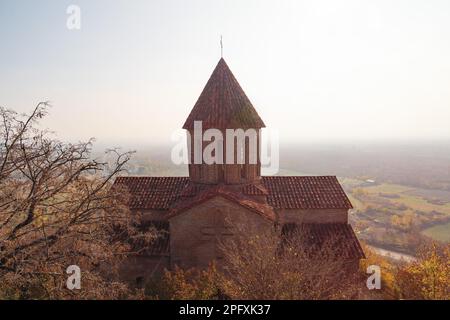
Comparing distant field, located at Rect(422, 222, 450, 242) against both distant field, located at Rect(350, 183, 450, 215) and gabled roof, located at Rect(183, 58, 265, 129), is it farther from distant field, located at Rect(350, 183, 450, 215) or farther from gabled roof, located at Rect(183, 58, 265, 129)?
gabled roof, located at Rect(183, 58, 265, 129)

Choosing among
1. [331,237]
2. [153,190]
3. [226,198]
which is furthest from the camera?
[153,190]

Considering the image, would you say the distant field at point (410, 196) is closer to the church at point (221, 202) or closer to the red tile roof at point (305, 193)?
the red tile roof at point (305, 193)

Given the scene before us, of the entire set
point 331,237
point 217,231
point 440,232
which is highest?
point 217,231

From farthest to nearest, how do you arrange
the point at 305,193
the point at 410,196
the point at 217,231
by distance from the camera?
the point at 410,196
the point at 305,193
the point at 217,231

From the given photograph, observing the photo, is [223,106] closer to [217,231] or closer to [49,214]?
[217,231]

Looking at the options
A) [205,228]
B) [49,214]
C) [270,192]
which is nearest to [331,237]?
[270,192]

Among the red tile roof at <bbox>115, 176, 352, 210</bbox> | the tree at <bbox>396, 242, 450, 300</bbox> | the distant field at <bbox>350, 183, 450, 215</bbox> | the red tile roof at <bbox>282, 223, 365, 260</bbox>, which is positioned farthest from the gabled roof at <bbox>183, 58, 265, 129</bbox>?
the distant field at <bbox>350, 183, 450, 215</bbox>
